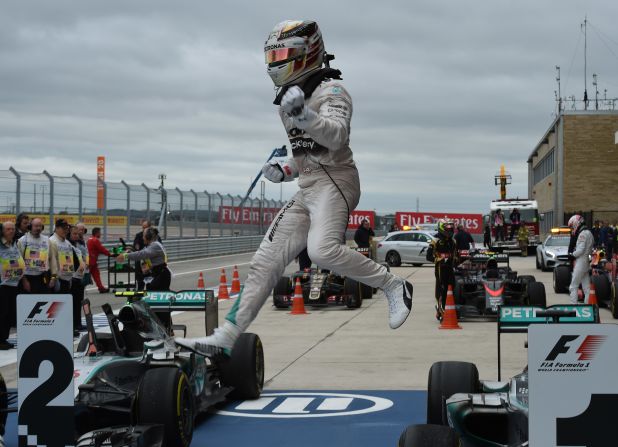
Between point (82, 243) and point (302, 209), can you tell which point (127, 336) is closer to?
point (302, 209)

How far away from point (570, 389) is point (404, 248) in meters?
33.0

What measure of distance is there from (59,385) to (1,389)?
7.38ft

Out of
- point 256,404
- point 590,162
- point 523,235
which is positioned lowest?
point 256,404

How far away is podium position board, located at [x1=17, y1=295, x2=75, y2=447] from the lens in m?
4.86

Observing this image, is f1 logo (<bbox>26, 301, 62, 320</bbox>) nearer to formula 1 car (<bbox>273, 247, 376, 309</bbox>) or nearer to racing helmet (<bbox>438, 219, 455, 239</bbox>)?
racing helmet (<bbox>438, 219, 455, 239</bbox>)

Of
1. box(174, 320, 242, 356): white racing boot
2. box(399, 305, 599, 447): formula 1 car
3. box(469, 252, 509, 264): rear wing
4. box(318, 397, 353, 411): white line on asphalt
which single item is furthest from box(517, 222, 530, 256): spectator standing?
box(174, 320, 242, 356): white racing boot

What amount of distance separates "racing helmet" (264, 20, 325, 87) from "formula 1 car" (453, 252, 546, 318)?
1114cm

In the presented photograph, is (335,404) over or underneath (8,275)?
underneath

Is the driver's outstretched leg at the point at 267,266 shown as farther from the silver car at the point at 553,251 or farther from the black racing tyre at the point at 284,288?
the silver car at the point at 553,251

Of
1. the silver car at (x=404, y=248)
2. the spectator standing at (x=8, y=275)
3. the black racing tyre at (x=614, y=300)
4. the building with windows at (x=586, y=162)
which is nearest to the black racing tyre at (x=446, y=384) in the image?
the spectator standing at (x=8, y=275)

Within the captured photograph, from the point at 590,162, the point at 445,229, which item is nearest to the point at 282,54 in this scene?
the point at 445,229

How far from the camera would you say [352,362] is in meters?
11.4

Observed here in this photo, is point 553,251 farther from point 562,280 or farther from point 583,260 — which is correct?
point 583,260

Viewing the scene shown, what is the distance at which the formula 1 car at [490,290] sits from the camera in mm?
15961
